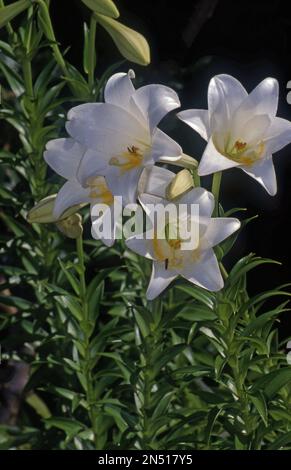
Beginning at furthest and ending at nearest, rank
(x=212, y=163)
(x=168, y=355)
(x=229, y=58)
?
1. (x=229, y=58)
2. (x=168, y=355)
3. (x=212, y=163)

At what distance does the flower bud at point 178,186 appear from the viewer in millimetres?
1159

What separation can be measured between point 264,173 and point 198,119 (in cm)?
11

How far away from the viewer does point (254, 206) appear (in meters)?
2.08

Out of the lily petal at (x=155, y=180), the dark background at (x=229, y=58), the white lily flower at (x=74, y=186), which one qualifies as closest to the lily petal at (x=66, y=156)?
the white lily flower at (x=74, y=186)

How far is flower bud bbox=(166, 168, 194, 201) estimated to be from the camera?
1.16 m

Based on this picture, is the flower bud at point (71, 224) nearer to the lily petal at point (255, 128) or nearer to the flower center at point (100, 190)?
the flower center at point (100, 190)

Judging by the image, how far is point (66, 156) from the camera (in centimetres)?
125

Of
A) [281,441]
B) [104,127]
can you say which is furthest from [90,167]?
Answer: [281,441]

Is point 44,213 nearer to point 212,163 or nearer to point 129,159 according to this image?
point 129,159

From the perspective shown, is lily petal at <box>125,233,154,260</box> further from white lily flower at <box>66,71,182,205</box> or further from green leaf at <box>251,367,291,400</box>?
green leaf at <box>251,367,291,400</box>

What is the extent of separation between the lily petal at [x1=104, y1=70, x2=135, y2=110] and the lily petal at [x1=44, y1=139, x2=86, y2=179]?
3.7 inches

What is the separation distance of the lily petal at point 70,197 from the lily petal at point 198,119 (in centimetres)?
16
